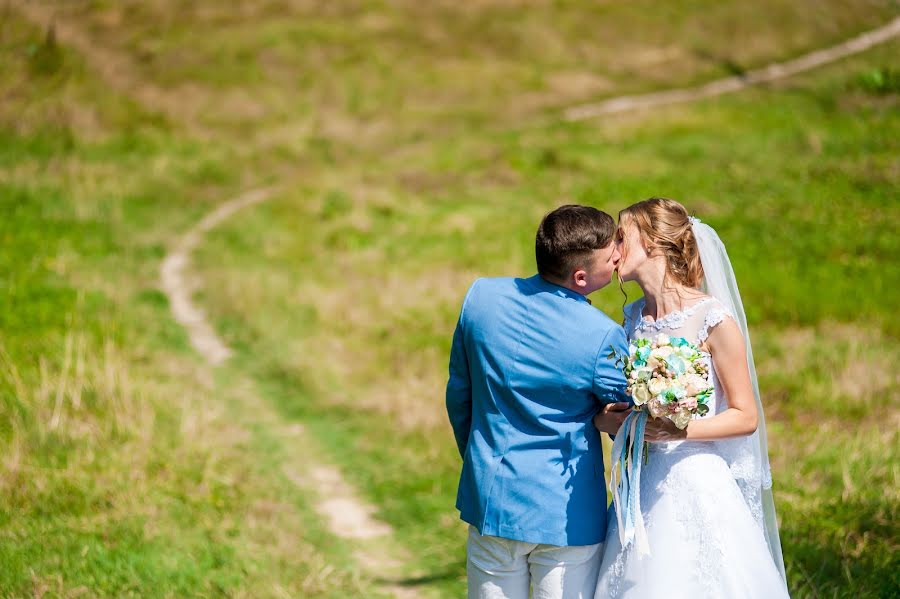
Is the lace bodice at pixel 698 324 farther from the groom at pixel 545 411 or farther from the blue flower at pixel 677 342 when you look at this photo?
the groom at pixel 545 411

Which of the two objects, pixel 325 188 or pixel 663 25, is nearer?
pixel 325 188

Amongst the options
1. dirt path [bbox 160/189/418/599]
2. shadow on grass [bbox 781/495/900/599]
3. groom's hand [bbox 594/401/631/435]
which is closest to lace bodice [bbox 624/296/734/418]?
groom's hand [bbox 594/401/631/435]

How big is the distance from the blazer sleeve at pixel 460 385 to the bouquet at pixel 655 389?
68 cm

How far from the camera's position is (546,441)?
158 inches

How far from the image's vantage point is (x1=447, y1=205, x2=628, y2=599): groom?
12.8 ft

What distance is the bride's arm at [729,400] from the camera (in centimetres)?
409

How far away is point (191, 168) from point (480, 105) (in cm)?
1042

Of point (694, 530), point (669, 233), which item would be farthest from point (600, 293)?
point (694, 530)

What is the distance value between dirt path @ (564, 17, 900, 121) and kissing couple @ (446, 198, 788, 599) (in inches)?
940

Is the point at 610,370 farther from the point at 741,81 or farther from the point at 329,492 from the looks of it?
the point at 741,81

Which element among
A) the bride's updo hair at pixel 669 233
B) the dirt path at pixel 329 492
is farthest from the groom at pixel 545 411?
the dirt path at pixel 329 492

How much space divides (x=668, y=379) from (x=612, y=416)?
0.47m

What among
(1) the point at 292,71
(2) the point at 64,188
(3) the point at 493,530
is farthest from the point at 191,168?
(3) the point at 493,530

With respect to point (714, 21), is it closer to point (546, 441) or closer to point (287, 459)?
point (287, 459)
